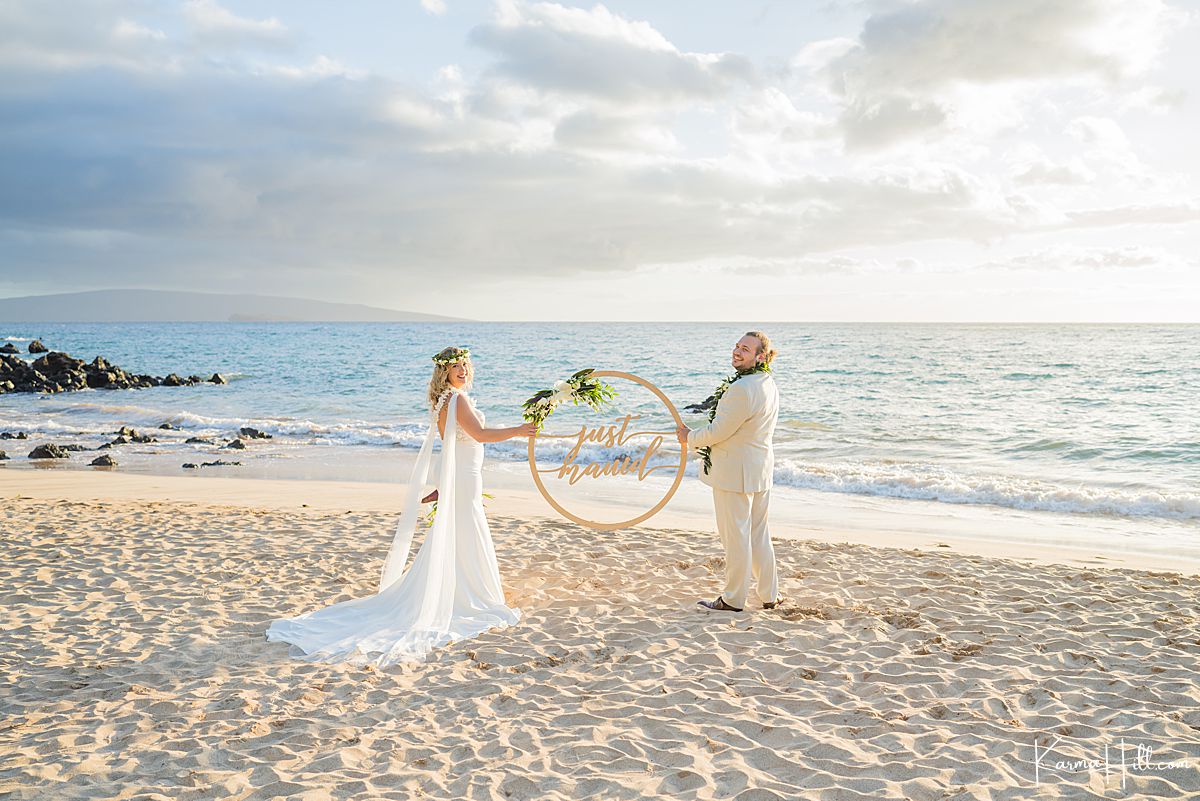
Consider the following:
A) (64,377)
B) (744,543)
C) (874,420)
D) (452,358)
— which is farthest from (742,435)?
(64,377)

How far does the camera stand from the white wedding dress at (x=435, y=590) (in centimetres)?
605

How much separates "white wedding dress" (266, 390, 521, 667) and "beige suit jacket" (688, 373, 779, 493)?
78.1 inches

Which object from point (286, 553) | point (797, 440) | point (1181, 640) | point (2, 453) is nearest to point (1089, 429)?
point (797, 440)

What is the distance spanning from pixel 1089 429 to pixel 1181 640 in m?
18.2

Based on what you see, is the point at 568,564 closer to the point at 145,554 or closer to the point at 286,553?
the point at 286,553

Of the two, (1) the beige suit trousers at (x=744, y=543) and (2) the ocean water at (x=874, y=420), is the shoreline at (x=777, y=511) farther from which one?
(1) the beige suit trousers at (x=744, y=543)

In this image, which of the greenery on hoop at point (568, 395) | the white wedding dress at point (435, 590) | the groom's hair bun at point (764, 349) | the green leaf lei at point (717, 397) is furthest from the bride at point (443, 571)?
the groom's hair bun at point (764, 349)

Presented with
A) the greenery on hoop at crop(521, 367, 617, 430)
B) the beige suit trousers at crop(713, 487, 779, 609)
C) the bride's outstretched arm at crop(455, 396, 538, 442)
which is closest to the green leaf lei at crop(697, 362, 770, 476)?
the beige suit trousers at crop(713, 487, 779, 609)

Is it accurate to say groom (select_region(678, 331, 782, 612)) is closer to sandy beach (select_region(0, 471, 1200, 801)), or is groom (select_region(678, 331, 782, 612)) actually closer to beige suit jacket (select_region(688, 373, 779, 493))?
beige suit jacket (select_region(688, 373, 779, 493))

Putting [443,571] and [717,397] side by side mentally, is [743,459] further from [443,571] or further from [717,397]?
[443,571]

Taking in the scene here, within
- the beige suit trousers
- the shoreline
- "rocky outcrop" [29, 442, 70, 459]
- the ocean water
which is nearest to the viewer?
the beige suit trousers

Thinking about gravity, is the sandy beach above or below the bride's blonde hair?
below

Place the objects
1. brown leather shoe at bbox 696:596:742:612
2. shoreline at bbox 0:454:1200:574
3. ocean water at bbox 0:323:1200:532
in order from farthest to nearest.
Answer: ocean water at bbox 0:323:1200:532 < shoreline at bbox 0:454:1200:574 < brown leather shoe at bbox 696:596:742:612

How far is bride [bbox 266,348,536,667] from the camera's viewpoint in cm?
615
